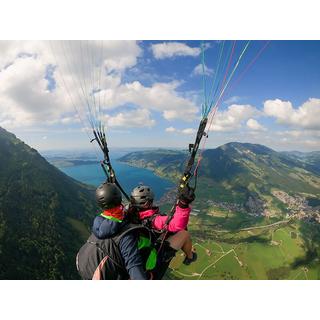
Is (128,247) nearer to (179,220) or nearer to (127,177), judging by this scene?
(179,220)

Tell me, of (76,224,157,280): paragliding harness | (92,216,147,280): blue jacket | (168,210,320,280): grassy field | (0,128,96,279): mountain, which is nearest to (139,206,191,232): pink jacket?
(76,224,157,280): paragliding harness

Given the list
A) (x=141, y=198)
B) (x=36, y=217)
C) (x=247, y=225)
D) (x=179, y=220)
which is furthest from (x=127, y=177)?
(x=179, y=220)

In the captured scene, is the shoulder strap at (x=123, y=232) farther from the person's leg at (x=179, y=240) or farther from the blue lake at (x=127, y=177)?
the blue lake at (x=127, y=177)

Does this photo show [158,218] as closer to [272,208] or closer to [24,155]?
[24,155]

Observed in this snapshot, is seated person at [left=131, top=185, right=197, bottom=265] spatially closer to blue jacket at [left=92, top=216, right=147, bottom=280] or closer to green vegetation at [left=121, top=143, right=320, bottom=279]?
blue jacket at [left=92, top=216, right=147, bottom=280]

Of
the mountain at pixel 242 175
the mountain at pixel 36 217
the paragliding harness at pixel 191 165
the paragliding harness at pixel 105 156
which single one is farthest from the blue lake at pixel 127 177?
the paragliding harness at pixel 191 165
